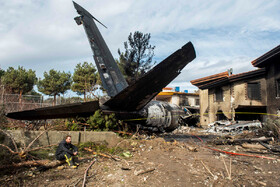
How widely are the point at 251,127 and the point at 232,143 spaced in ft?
24.6

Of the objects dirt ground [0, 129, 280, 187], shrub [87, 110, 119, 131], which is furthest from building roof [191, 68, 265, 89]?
shrub [87, 110, 119, 131]

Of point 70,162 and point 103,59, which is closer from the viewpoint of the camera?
point 70,162

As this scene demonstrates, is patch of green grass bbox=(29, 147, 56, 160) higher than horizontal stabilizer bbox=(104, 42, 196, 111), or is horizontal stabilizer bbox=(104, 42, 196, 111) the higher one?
horizontal stabilizer bbox=(104, 42, 196, 111)

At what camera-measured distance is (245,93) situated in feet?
59.1

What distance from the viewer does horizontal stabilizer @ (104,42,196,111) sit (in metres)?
5.69

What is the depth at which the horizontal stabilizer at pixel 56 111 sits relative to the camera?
20.4 ft

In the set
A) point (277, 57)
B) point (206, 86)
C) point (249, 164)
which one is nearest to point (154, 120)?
point (249, 164)

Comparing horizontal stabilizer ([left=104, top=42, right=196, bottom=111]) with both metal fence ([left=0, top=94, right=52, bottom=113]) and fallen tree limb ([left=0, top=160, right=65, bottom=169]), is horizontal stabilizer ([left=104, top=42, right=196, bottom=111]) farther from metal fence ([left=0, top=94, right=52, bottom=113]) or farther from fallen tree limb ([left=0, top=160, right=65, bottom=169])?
metal fence ([left=0, top=94, right=52, bottom=113])

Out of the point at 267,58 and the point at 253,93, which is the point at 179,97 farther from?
the point at 267,58

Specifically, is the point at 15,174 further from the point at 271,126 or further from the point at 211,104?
the point at 211,104

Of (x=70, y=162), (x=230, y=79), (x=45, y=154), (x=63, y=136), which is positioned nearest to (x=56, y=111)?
(x=63, y=136)

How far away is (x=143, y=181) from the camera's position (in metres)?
3.74

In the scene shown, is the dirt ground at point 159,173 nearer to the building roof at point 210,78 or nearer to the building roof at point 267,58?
the building roof at point 267,58

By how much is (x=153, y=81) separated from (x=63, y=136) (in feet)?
11.9
